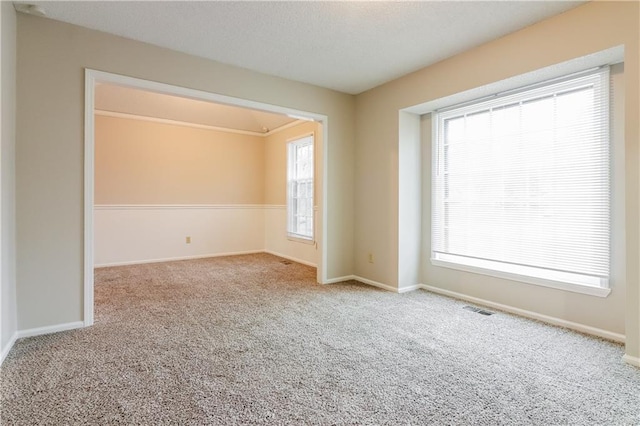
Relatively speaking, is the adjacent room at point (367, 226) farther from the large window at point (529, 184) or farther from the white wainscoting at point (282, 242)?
the white wainscoting at point (282, 242)

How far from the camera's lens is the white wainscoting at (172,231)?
530 cm

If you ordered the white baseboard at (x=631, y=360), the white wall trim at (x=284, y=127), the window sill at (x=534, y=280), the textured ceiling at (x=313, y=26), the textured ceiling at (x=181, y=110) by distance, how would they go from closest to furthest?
the white baseboard at (x=631, y=360) < the textured ceiling at (x=313, y=26) < the window sill at (x=534, y=280) < the textured ceiling at (x=181, y=110) < the white wall trim at (x=284, y=127)

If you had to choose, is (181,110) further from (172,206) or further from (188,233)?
(188,233)

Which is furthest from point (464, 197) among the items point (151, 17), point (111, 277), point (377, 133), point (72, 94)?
point (111, 277)

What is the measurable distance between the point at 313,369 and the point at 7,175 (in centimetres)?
246

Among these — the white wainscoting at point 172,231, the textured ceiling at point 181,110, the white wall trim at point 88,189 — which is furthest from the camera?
the white wainscoting at point 172,231

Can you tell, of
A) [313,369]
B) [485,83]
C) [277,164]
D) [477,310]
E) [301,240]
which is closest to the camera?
[313,369]

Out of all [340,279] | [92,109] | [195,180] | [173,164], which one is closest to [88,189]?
[92,109]

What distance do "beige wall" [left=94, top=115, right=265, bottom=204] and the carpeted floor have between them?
2.82 meters

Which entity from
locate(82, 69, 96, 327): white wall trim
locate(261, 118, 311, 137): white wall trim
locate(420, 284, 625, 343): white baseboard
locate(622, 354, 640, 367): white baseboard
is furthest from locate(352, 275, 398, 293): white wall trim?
locate(82, 69, 96, 327): white wall trim

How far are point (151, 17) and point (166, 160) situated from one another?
11.8 ft

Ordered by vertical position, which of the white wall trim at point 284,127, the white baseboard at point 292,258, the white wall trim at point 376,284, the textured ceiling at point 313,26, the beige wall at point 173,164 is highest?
the white wall trim at point 284,127

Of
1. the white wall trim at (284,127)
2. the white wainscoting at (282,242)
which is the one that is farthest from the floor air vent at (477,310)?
the white wall trim at (284,127)

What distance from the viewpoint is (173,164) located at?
19.3ft
